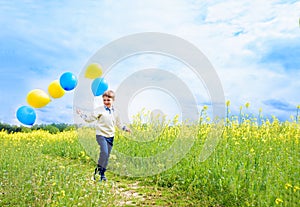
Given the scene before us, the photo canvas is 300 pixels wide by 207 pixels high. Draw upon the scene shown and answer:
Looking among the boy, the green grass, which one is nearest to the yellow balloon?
the green grass

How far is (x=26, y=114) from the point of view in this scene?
43.8 feet

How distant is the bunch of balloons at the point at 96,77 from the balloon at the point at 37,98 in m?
2.57

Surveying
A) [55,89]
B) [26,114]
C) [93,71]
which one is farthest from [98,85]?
[26,114]

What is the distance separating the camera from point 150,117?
380 inches

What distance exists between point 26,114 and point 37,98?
815mm

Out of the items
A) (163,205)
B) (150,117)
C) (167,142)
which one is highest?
(150,117)

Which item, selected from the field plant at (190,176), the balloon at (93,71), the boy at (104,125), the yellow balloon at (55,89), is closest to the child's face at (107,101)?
the boy at (104,125)

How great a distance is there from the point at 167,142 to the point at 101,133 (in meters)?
1.78

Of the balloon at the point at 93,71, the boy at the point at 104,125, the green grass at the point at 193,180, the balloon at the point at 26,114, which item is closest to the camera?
the green grass at the point at 193,180

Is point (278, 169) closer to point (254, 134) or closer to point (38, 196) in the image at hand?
point (254, 134)

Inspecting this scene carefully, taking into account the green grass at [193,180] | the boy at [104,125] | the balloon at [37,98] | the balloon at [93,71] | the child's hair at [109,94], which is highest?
the balloon at [93,71]

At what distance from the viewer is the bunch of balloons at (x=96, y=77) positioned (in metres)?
10.5

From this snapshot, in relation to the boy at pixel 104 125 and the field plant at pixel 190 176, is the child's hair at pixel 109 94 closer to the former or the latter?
the boy at pixel 104 125

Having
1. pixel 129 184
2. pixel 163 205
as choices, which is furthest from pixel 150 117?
pixel 163 205
